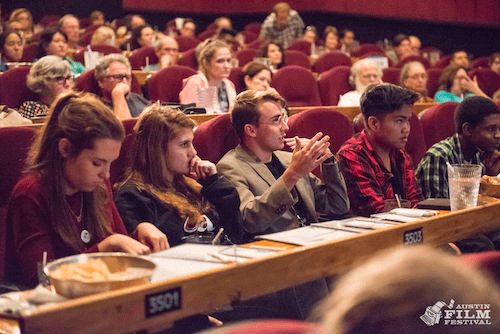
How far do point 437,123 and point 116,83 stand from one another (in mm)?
1823

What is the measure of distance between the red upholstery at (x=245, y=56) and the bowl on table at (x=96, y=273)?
5.72m

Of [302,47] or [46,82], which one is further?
[302,47]

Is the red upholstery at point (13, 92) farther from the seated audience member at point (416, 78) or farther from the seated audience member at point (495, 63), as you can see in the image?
the seated audience member at point (495, 63)

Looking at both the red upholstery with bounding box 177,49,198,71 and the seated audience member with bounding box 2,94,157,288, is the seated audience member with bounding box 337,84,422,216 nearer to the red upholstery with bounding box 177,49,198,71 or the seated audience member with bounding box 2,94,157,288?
the seated audience member with bounding box 2,94,157,288

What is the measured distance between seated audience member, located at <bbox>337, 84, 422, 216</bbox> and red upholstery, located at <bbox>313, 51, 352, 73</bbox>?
437cm

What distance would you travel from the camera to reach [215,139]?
286 cm

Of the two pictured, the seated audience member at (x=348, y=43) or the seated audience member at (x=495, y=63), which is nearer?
the seated audience member at (x=495, y=63)

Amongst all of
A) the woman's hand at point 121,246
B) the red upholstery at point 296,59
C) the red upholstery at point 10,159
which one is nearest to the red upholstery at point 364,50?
the red upholstery at point 296,59

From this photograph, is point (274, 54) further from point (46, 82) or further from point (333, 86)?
point (46, 82)

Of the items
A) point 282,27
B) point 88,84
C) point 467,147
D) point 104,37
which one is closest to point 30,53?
point 104,37

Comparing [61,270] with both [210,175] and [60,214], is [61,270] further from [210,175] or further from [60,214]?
[210,175]

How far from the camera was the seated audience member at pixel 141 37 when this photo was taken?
8.09m

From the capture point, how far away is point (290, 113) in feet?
12.2

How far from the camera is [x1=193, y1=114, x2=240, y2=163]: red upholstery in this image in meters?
2.84
